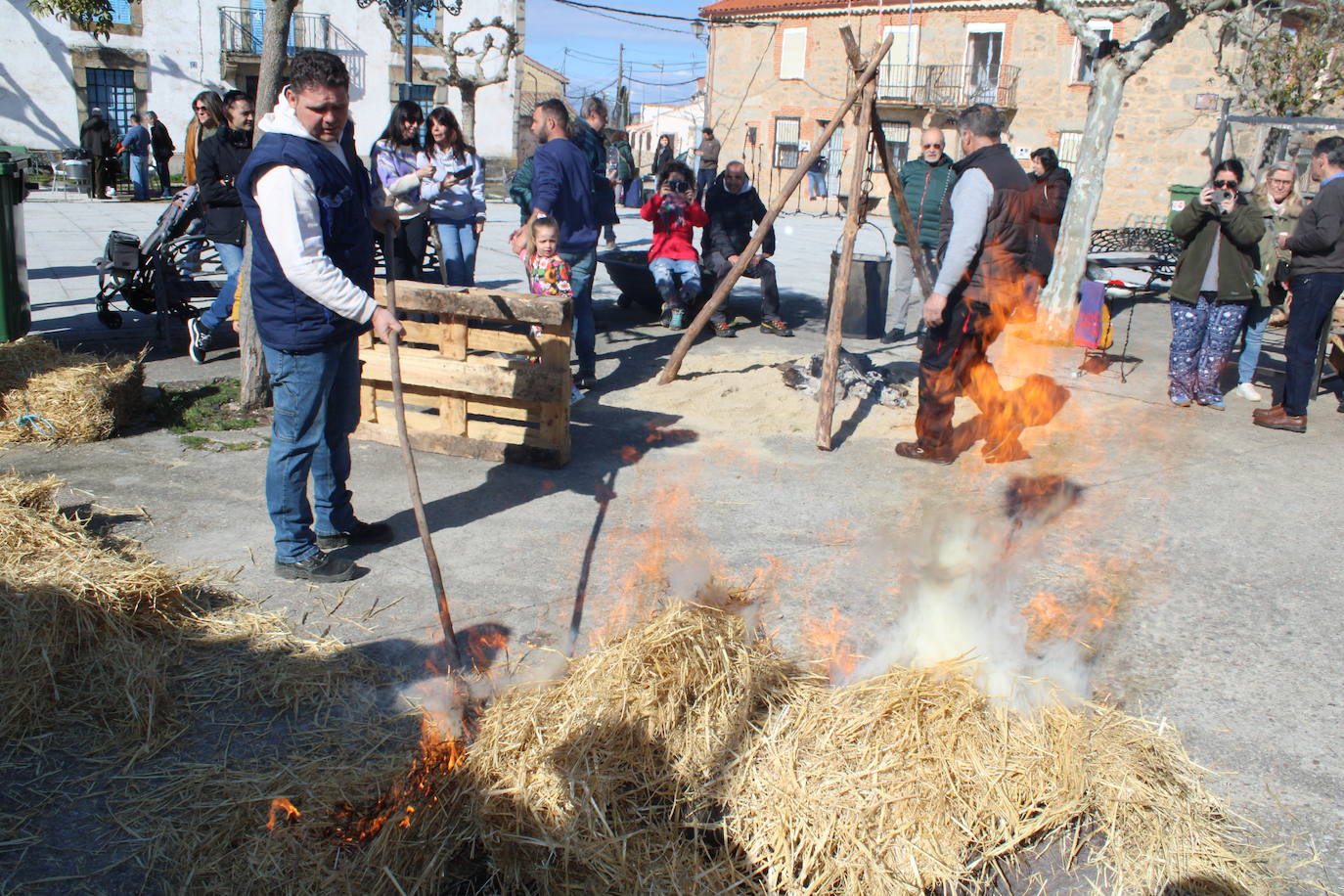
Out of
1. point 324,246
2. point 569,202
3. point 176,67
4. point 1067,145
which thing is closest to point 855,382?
point 569,202

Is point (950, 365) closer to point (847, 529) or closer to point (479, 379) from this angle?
point (847, 529)

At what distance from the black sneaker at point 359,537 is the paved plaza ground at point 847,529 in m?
0.09

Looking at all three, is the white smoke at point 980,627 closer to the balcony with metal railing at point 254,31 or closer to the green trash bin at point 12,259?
the green trash bin at point 12,259

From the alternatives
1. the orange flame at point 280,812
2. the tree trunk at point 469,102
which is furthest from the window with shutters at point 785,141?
the orange flame at point 280,812

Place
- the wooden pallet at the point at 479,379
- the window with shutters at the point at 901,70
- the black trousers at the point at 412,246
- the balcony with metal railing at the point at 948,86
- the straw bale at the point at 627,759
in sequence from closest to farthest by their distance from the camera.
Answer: the straw bale at the point at 627,759
the wooden pallet at the point at 479,379
the black trousers at the point at 412,246
the balcony with metal railing at the point at 948,86
the window with shutters at the point at 901,70

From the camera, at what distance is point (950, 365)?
6.17 meters

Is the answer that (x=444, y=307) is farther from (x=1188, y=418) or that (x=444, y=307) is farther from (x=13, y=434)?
(x=1188, y=418)

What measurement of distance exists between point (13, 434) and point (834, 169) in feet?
116

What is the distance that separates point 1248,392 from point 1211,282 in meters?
1.29

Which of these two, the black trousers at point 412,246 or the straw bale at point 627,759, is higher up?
the black trousers at point 412,246

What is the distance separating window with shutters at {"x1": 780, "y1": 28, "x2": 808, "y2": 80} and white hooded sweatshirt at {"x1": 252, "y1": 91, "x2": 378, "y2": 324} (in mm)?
37398

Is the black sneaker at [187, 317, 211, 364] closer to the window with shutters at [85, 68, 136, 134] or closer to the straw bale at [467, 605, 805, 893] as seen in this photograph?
the straw bale at [467, 605, 805, 893]

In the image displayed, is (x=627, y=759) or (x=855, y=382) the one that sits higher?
(x=855, y=382)

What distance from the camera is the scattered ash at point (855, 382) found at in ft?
25.0
